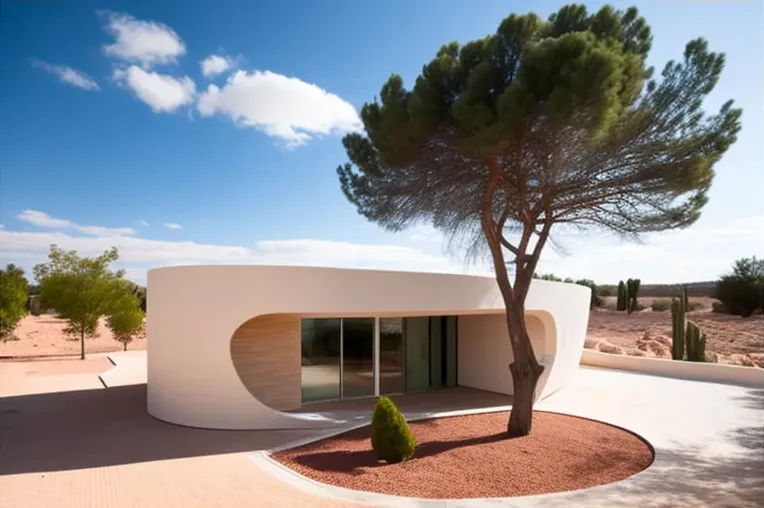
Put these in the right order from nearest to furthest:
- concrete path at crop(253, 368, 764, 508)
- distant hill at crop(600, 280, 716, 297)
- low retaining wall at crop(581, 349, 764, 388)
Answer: concrete path at crop(253, 368, 764, 508) < low retaining wall at crop(581, 349, 764, 388) < distant hill at crop(600, 280, 716, 297)

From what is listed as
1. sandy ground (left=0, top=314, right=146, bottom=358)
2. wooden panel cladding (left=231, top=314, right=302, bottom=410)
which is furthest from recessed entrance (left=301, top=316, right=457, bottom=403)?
sandy ground (left=0, top=314, right=146, bottom=358)

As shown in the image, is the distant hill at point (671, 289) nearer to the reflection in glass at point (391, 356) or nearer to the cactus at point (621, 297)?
the cactus at point (621, 297)

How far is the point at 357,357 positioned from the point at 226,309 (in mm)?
4257

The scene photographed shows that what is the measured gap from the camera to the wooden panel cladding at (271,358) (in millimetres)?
11586

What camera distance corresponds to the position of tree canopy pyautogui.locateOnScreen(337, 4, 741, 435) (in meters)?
9.03

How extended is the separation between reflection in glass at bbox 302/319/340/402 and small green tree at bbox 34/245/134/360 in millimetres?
14796

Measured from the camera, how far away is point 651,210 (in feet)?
36.7

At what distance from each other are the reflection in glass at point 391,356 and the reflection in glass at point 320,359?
4.39ft

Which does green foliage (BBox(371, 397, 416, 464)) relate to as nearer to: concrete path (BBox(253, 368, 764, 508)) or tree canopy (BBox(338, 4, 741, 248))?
concrete path (BBox(253, 368, 764, 508))

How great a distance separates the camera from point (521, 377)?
32.7 ft

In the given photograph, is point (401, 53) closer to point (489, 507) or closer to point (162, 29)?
point (162, 29)

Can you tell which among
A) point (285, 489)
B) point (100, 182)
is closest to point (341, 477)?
point (285, 489)

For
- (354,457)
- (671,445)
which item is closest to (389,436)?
(354,457)

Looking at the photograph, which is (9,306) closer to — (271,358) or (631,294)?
(271,358)
